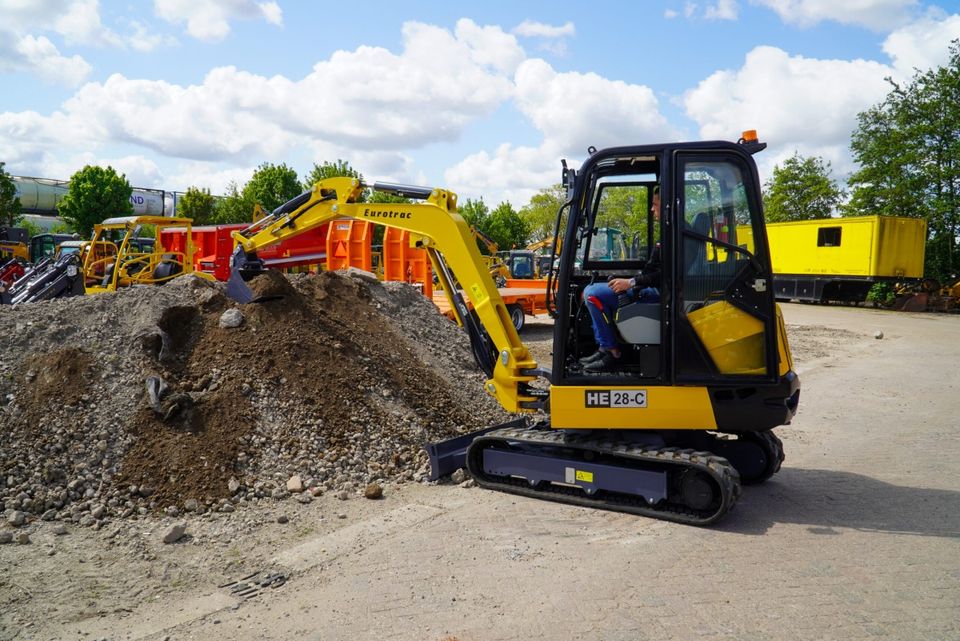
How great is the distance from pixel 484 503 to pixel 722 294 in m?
2.53

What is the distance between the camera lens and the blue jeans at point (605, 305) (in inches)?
223

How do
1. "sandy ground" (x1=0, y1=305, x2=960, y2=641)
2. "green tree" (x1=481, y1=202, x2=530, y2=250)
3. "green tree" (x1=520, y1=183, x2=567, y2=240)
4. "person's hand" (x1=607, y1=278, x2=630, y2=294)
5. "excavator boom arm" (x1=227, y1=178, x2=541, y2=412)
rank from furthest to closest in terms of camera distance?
"green tree" (x1=520, y1=183, x2=567, y2=240) → "green tree" (x1=481, y1=202, x2=530, y2=250) → "excavator boom arm" (x1=227, y1=178, x2=541, y2=412) → "person's hand" (x1=607, y1=278, x2=630, y2=294) → "sandy ground" (x1=0, y1=305, x2=960, y2=641)

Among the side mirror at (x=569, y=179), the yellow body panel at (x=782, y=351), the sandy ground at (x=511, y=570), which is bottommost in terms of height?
the sandy ground at (x=511, y=570)

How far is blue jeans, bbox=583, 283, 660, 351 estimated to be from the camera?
223 inches

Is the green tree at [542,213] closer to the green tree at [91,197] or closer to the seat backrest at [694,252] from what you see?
the green tree at [91,197]

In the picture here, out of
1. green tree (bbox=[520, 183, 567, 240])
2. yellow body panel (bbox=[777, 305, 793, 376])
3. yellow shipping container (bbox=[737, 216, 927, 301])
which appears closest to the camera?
yellow body panel (bbox=[777, 305, 793, 376])

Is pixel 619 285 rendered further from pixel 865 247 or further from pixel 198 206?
pixel 198 206

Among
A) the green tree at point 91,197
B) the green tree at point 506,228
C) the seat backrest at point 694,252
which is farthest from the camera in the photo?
the green tree at point 506,228

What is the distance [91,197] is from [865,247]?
40.2m

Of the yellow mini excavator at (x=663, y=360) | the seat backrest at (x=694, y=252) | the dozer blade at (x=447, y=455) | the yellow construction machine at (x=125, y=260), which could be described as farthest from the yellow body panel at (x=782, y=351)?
the yellow construction machine at (x=125, y=260)

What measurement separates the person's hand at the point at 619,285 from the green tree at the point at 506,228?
44.4m

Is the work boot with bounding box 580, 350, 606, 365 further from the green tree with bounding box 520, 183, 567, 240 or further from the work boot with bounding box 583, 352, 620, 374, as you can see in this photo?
the green tree with bounding box 520, 183, 567, 240

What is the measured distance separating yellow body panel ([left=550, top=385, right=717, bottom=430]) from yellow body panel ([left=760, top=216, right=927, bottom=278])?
82.8 ft

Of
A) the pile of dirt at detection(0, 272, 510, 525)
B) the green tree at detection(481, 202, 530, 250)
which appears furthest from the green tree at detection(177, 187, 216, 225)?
the pile of dirt at detection(0, 272, 510, 525)
